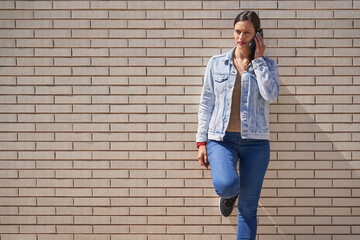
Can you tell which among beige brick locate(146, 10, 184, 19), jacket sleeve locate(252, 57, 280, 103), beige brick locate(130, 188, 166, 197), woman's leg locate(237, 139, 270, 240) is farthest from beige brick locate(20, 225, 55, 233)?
jacket sleeve locate(252, 57, 280, 103)

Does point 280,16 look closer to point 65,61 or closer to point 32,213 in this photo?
point 65,61

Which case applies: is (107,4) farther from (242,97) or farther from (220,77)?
(242,97)

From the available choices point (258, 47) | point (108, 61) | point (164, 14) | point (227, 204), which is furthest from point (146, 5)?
point (227, 204)

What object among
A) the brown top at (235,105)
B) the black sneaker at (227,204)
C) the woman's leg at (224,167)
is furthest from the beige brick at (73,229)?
the brown top at (235,105)

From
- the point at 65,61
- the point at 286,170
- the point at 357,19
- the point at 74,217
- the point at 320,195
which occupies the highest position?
the point at 357,19

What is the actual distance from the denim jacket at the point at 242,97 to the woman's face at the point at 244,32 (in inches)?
6.9

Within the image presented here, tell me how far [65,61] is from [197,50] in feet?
4.60

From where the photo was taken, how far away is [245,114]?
8.27 feet

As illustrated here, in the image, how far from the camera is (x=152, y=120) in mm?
3143

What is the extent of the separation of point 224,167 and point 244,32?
1.16 m

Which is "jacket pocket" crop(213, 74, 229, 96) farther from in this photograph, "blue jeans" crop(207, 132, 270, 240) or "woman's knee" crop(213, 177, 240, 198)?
"woman's knee" crop(213, 177, 240, 198)

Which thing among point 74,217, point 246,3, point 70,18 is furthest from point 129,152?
point 246,3

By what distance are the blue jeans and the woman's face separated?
0.79 meters

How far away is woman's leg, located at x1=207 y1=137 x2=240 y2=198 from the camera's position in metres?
2.42
